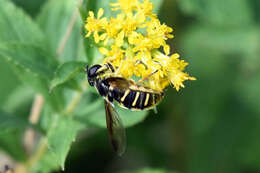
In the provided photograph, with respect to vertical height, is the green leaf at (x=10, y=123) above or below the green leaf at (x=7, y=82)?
above

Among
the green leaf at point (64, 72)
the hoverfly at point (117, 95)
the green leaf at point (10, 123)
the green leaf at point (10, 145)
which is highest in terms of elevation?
the green leaf at point (64, 72)

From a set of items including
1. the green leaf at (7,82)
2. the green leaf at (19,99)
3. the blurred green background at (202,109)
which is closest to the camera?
the green leaf at (19,99)

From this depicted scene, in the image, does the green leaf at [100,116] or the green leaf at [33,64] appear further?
the green leaf at [100,116]

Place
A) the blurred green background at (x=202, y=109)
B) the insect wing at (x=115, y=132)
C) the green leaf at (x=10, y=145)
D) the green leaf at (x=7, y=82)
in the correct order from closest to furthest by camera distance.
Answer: the insect wing at (x=115, y=132) → the green leaf at (x=10, y=145) → the blurred green background at (x=202, y=109) → the green leaf at (x=7, y=82)

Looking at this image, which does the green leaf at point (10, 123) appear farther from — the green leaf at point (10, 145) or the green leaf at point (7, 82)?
the green leaf at point (7, 82)

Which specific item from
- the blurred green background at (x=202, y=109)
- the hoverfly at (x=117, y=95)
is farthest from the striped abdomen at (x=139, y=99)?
the blurred green background at (x=202, y=109)

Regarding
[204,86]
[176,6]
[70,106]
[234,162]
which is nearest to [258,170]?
[234,162]

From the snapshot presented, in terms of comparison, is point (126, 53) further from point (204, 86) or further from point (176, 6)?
point (204, 86)
